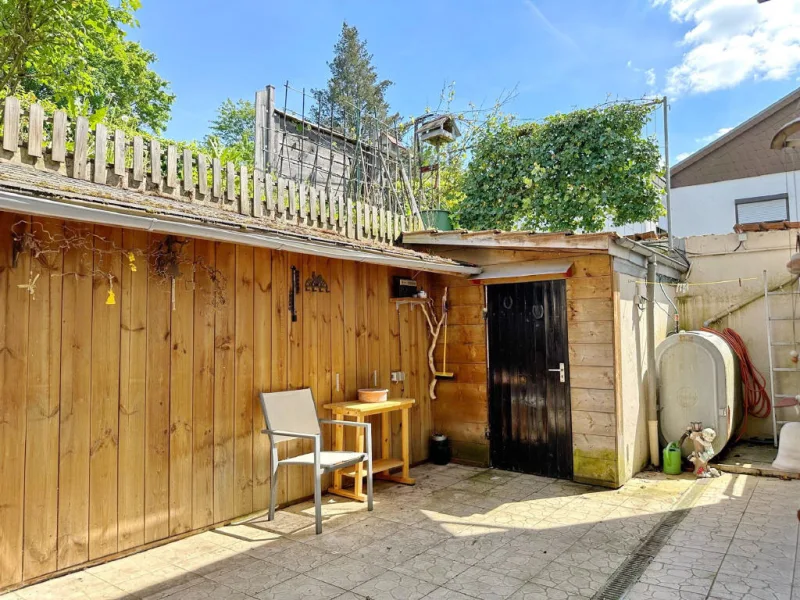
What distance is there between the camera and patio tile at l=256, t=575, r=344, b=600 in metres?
2.76

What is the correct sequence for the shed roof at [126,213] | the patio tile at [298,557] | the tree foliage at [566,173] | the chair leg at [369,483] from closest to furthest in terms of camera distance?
the shed roof at [126,213]
the patio tile at [298,557]
the chair leg at [369,483]
the tree foliage at [566,173]

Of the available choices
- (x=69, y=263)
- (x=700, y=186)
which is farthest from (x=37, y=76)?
(x=700, y=186)

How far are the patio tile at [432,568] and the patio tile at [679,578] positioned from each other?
1080mm

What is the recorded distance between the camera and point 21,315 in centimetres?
288

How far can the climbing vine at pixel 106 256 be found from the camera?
9.57 feet

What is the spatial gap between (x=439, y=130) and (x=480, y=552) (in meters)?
5.48

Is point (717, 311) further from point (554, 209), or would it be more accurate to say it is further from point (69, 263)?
point (69, 263)

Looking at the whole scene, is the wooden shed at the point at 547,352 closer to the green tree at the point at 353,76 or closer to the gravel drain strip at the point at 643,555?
the gravel drain strip at the point at 643,555

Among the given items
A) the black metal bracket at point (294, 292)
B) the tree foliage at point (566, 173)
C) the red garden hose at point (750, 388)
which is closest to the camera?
the black metal bracket at point (294, 292)

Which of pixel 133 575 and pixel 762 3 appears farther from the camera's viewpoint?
pixel 762 3

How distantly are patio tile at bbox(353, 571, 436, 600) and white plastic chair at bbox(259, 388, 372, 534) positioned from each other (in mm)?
878

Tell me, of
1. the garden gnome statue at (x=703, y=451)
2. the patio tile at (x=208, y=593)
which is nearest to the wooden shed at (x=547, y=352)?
the garden gnome statue at (x=703, y=451)

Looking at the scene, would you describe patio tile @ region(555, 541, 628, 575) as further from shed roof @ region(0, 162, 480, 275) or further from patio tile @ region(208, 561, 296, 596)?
shed roof @ region(0, 162, 480, 275)

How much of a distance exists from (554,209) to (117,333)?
8.69 meters
